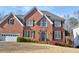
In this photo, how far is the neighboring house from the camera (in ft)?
20.6

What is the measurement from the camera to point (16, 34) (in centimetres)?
629

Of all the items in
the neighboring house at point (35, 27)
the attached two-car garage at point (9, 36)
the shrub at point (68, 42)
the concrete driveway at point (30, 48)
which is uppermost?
the neighboring house at point (35, 27)

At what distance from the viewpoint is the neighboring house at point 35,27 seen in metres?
6.27

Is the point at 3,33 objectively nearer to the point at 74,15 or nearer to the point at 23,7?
the point at 23,7

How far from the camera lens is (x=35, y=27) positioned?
6301mm

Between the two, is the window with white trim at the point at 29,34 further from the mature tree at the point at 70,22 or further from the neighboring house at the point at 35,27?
the mature tree at the point at 70,22

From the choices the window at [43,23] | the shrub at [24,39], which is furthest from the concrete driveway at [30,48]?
the window at [43,23]

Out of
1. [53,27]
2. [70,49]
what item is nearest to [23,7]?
[53,27]

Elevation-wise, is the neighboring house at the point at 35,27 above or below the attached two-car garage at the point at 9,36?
above

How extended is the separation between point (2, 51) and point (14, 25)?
42 centimetres

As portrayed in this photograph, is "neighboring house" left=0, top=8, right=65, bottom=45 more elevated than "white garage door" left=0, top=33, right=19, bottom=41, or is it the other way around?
"neighboring house" left=0, top=8, right=65, bottom=45

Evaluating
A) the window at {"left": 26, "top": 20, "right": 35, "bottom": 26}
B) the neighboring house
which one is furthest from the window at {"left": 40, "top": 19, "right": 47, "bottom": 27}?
the window at {"left": 26, "top": 20, "right": 35, "bottom": 26}

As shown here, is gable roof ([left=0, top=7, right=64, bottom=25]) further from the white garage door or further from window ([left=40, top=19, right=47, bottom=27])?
the white garage door

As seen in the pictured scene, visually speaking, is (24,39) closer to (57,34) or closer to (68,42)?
(57,34)
